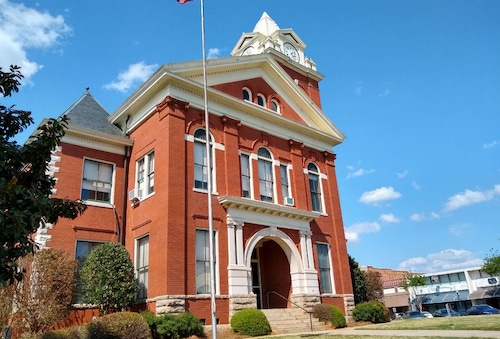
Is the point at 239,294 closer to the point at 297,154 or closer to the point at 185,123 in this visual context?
the point at 185,123

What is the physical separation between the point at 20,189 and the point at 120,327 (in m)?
8.65

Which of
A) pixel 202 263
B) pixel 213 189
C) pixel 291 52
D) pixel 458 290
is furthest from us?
pixel 458 290

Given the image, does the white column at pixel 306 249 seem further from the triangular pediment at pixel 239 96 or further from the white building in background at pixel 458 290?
the white building in background at pixel 458 290

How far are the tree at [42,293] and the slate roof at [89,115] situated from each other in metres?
7.68

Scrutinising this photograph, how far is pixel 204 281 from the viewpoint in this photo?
18062 mm

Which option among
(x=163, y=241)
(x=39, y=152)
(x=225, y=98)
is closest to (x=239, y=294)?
(x=163, y=241)

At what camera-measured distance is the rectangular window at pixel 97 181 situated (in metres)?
20.7

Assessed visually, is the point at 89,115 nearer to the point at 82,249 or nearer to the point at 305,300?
the point at 82,249

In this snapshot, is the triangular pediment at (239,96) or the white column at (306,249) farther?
the white column at (306,249)

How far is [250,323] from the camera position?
16.9m

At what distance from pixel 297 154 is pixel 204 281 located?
33.3 feet

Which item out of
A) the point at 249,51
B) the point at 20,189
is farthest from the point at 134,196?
the point at 249,51

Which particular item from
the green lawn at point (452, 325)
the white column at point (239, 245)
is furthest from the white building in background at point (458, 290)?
the white column at point (239, 245)

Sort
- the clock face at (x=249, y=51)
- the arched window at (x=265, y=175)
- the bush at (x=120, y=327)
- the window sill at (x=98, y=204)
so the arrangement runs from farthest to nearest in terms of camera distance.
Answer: the clock face at (x=249, y=51), the arched window at (x=265, y=175), the window sill at (x=98, y=204), the bush at (x=120, y=327)
